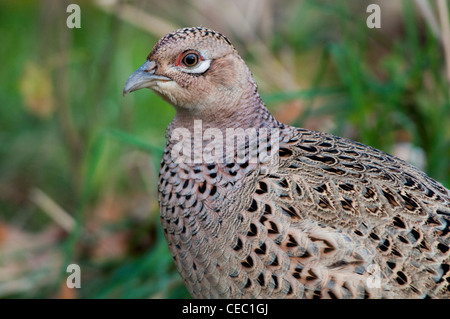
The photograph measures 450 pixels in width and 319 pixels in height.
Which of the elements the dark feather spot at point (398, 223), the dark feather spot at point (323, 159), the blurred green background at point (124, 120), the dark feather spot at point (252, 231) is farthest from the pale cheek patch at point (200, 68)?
the dark feather spot at point (398, 223)

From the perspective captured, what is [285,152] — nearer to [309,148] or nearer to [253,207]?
[309,148]

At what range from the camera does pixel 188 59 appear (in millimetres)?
3129

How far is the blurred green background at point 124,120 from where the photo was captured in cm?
441

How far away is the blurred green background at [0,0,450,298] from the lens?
4.41 metres

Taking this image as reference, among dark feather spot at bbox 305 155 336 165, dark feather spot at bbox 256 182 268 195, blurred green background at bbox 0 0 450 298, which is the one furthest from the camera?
blurred green background at bbox 0 0 450 298

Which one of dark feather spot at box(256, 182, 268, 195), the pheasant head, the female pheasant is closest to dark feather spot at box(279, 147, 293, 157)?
the female pheasant

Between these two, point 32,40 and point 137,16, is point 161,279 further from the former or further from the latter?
point 32,40

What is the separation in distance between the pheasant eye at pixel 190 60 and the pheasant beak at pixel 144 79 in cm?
12

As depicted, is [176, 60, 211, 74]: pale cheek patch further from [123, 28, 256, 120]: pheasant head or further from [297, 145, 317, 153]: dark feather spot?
[297, 145, 317, 153]: dark feather spot

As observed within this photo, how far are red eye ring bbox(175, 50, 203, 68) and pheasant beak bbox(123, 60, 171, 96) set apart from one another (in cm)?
10

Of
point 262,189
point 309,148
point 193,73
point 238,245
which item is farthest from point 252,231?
point 193,73

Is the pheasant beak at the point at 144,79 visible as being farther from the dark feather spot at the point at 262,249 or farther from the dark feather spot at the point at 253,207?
the dark feather spot at the point at 262,249

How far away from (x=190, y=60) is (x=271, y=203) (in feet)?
2.65

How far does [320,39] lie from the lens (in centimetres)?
749
